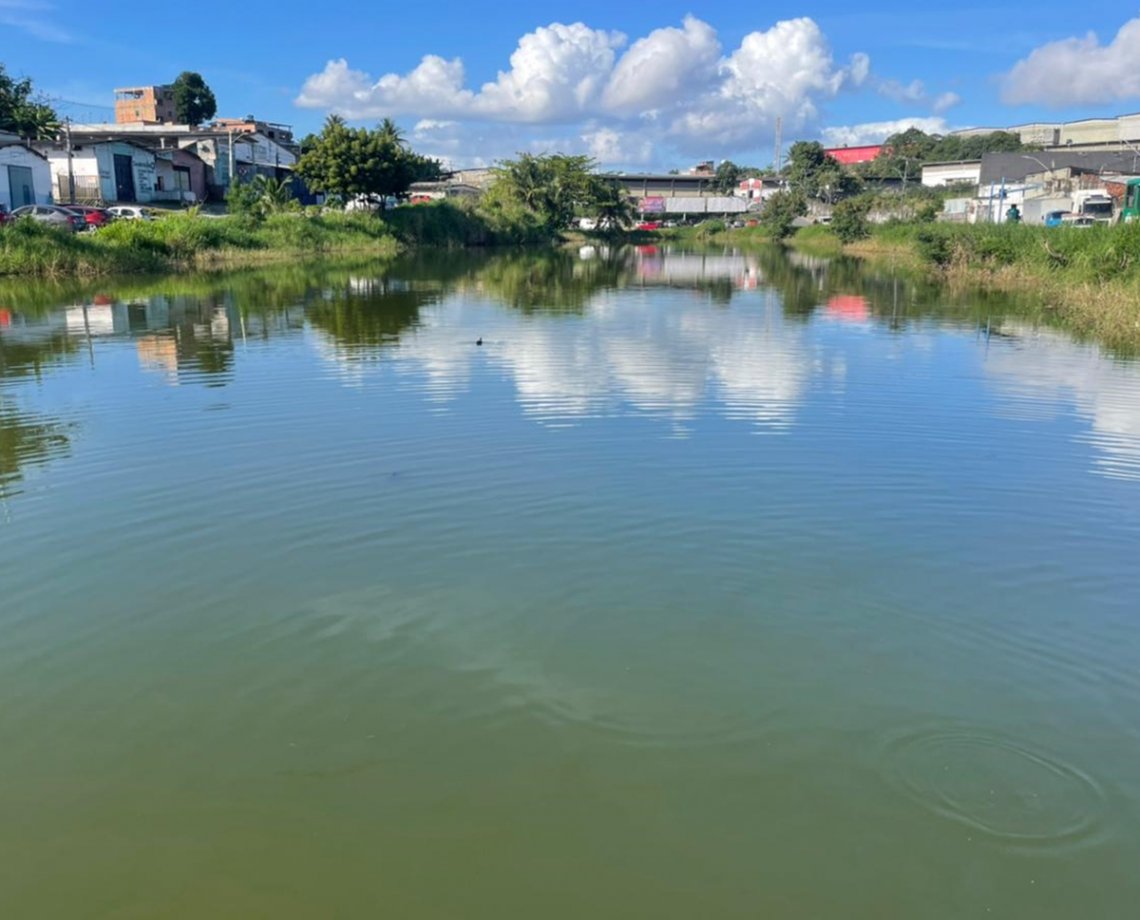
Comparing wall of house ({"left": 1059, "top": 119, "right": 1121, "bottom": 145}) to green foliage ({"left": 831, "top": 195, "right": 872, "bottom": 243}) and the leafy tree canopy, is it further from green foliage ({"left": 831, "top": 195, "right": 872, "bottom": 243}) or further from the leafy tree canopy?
the leafy tree canopy

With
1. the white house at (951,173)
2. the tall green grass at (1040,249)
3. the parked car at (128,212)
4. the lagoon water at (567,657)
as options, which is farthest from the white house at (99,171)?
the white house at (951,173)

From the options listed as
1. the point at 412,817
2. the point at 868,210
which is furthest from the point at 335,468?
the point at 868,210

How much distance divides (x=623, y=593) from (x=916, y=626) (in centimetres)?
173

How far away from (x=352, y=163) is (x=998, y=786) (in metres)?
45.5

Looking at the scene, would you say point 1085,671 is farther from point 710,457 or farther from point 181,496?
point 181,496

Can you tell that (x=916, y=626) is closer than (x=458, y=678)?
No

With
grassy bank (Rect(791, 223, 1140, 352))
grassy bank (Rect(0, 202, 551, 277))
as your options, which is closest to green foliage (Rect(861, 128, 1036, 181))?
grassy bank (Rect(0, 202, 551, 277))

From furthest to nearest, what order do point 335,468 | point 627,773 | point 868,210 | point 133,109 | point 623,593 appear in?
point 133,109, point 868,210, point 335,468, point 623,593, point 627,773

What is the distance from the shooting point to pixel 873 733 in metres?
4.39

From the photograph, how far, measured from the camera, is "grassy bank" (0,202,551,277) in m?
27.1

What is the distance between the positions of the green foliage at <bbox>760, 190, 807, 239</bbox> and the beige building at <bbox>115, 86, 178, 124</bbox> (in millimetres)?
56096

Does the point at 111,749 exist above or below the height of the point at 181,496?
below

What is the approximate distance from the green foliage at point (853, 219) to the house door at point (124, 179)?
131 feet

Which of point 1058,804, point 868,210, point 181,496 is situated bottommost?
point 1058,804
